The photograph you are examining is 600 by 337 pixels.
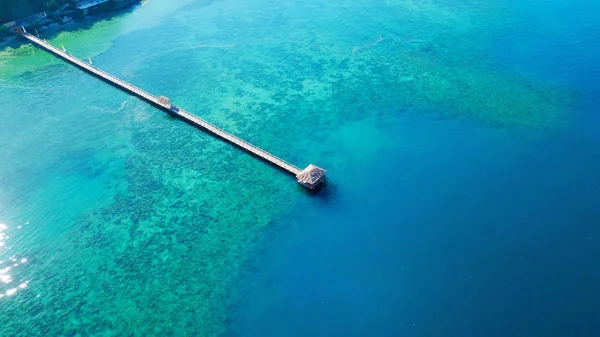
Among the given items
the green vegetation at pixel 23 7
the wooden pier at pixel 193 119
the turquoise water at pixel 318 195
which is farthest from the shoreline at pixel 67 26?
the turquoise water at pixel 318 195

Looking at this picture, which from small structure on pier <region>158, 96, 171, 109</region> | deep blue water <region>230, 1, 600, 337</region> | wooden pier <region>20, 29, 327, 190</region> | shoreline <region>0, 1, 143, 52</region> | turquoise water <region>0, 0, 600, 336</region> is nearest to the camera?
deep blue water <region>230, 1, 600, 337</region>

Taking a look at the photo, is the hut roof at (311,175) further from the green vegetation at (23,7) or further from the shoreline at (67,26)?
the green vegetation at (23,7)

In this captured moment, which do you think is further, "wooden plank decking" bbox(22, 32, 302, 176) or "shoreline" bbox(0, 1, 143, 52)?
"shoreline" bbox(0, 1, 143, 52)

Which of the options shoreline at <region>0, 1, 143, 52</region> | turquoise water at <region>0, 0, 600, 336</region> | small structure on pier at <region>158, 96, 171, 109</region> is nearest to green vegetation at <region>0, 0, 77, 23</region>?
shoreline at <region>0, 1, 143, 52</region>

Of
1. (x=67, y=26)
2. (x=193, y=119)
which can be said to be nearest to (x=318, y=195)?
(x=193, y=119)

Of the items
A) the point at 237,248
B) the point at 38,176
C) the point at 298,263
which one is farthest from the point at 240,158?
the point at 38,176

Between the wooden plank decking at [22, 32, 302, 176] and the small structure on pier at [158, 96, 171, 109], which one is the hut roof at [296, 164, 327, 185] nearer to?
the wooden plank decking at [22, 32, 302, 176]

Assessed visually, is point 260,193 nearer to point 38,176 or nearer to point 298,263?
point 298,263
